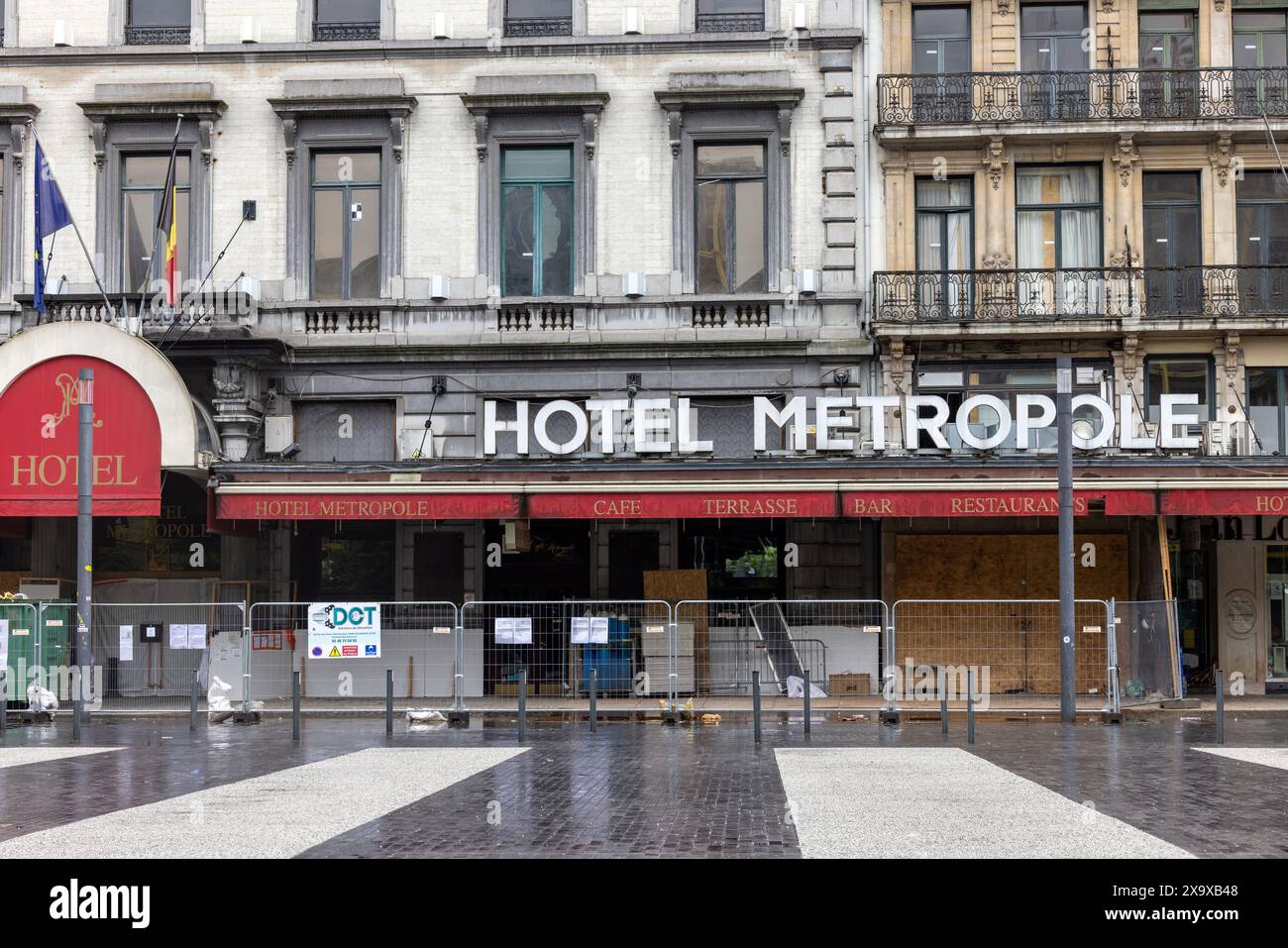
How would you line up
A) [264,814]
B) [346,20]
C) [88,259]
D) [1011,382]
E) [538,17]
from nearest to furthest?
[264,814], [88,259], [1011,382], [538,17], [346,20]

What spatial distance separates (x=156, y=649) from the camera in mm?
22672

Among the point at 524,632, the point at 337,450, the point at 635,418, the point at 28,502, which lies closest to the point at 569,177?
the point at 635,418

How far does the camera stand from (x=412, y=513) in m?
23.1

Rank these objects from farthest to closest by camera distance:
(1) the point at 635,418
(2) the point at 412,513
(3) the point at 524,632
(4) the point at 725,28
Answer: (4) the point at 725,28, (1) the point at 635,418, (2) the point at 412,513, (3) the point at 524,632

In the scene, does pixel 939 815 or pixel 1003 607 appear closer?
pixel 939 815

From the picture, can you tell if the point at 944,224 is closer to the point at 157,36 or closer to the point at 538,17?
the point at 538,17

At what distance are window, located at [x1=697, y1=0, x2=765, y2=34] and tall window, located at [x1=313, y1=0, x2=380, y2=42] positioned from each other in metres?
6.32

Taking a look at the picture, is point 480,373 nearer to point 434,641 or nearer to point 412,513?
point 412,513

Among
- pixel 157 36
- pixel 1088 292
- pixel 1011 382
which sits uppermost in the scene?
pixel 157 36

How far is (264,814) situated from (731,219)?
57.0ft

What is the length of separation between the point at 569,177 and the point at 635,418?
509 cm

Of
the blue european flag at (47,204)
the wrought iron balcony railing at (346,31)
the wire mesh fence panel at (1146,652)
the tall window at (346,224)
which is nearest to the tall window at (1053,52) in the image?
the wire mesh fence panel at (1146,652)

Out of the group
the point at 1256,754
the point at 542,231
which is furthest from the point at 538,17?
the point at 1256,754

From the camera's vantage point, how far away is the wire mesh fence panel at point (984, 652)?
21.2 meters
